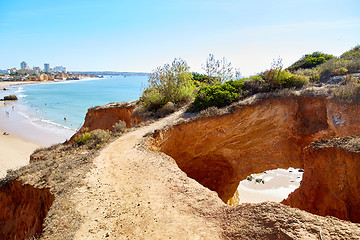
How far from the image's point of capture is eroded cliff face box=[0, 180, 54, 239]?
293 inches

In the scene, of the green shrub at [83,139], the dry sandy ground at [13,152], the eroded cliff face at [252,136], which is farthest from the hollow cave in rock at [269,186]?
the dry sandy ground at [13,152]

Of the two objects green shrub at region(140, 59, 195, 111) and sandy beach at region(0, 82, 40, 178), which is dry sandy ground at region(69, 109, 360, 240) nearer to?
green shrub at region(140, 59, 195, 111)

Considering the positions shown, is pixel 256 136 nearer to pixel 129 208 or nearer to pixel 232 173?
pixel 232 173

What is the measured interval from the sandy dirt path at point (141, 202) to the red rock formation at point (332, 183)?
4.87 meters

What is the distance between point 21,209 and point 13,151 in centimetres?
2416

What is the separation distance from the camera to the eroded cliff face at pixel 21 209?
745cm

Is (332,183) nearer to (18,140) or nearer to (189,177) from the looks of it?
(189,177)

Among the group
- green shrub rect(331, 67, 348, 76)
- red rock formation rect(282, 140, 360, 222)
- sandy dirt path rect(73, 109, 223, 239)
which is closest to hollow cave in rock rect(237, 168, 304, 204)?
red rock formation rect(282, 140, 360, 222)

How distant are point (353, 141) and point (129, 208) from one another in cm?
798

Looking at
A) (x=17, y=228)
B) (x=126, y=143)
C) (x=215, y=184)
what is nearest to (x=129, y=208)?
(x=17, y=228)

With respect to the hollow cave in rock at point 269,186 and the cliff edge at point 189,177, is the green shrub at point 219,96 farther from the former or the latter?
the hollow cave in rock at point 269,186

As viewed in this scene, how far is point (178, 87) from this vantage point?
61.9 feet

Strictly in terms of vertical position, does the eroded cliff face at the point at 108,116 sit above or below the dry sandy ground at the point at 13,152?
above

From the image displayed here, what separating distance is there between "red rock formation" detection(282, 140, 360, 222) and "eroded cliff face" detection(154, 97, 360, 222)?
13.7ft
